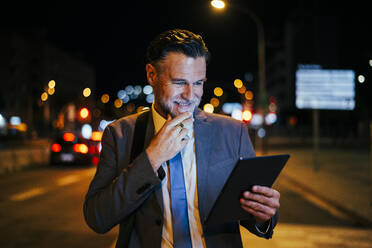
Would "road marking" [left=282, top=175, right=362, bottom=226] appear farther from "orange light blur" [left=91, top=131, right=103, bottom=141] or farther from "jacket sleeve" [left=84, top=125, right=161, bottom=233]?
"orange light blur" [left=91, top=131, right=103, bottom=141]

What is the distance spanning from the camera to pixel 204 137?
5.58ft

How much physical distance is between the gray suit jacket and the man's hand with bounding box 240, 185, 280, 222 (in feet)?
0.61

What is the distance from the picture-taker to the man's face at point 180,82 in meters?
1.64

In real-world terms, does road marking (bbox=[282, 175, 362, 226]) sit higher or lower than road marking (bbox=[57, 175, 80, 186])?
lower

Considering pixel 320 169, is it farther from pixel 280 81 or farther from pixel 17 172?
pixel 280 81

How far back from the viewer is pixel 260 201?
148 centimetres

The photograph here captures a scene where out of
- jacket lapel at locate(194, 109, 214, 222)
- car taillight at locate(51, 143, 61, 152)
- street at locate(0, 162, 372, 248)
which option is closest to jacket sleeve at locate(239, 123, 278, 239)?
jacket lapel at locate(194, 109, 214, 222)

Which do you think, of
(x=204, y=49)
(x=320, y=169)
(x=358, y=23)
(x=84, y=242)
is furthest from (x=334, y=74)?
(x=204, y=49)

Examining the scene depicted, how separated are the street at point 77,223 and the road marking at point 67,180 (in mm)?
269

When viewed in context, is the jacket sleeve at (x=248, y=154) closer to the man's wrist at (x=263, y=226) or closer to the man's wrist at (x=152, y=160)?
the man's wrist at (x=263, y=226)

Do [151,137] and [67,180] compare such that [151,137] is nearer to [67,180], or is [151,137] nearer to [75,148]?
[67,180]

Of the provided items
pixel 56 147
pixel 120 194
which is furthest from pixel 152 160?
pixel 56 147

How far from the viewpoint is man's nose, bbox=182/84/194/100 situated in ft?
5.39

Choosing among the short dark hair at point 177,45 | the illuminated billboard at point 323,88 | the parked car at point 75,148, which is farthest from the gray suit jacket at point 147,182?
the parked car at point 75,148
